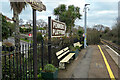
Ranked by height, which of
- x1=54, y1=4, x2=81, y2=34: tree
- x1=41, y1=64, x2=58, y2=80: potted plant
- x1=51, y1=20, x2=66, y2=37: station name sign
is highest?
x1=54, y1=4, x2=81, y2=34: tree

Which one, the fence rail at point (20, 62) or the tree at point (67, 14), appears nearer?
the fence rail at point (20, 62)

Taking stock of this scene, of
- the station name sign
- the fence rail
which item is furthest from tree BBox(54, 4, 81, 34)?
the station name sign

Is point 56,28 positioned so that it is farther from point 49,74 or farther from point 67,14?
point 67,14

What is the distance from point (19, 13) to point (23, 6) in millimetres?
858

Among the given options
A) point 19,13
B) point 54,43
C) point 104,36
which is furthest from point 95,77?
point 104,36

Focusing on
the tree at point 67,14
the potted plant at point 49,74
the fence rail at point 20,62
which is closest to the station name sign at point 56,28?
the fence rail at point 20,62

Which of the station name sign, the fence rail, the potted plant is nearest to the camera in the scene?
the fence rail

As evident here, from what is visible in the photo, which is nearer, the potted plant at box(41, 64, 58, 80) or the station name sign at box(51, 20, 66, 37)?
the potted plant at box(41, 64, 58, 80)

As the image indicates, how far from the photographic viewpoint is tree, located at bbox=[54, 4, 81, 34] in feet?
77.5

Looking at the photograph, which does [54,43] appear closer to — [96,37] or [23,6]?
[23,6]

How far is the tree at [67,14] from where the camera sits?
77.5 ft

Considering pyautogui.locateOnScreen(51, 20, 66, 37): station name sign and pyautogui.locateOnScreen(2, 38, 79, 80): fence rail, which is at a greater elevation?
pyautogui.locateOnScreen(51, 20, 66, 37): station name sign

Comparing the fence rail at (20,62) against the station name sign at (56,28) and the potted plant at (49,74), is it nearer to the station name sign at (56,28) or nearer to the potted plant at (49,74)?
the potted plant at (49,74)

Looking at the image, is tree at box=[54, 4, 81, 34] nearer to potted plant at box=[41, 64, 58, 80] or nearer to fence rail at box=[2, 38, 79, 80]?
fence rail at box=[2, 38, 79, 80]
